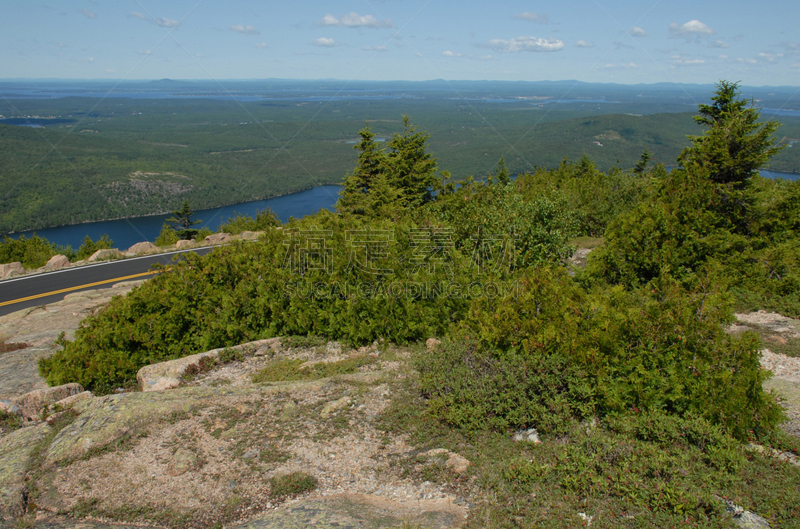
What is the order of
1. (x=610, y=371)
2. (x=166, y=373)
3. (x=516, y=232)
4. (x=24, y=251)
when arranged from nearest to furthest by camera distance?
→ (x=610, y=371)
(x=166, y=373)
(x=516, y=232)
(x=24, y=251)

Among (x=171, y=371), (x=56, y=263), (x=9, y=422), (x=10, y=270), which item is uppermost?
(x=171, y=371)

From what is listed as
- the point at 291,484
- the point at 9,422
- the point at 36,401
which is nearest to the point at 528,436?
the point at 291,484

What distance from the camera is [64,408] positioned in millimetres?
5234

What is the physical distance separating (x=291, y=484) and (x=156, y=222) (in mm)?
101107

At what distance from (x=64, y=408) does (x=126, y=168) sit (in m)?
137

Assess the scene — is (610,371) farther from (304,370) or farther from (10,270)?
(10,270)

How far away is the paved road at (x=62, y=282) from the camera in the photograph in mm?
13305

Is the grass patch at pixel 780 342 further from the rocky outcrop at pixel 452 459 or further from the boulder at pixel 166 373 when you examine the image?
the boulder at pixel 166 373

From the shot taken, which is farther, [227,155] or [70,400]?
[227,155]

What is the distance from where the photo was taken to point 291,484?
12.9 feet

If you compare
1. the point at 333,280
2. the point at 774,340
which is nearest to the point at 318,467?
the point at 333,280

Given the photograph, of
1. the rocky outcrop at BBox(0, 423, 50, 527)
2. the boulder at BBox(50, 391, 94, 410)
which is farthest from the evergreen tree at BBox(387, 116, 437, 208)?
the rocky outcrop at BBox(0, 423, 50, 527)

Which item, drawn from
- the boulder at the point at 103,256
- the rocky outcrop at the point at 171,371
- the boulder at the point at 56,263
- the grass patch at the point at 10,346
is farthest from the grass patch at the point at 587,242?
the boulder at the point at 56,263

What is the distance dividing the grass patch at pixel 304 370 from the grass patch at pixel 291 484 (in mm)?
2234
